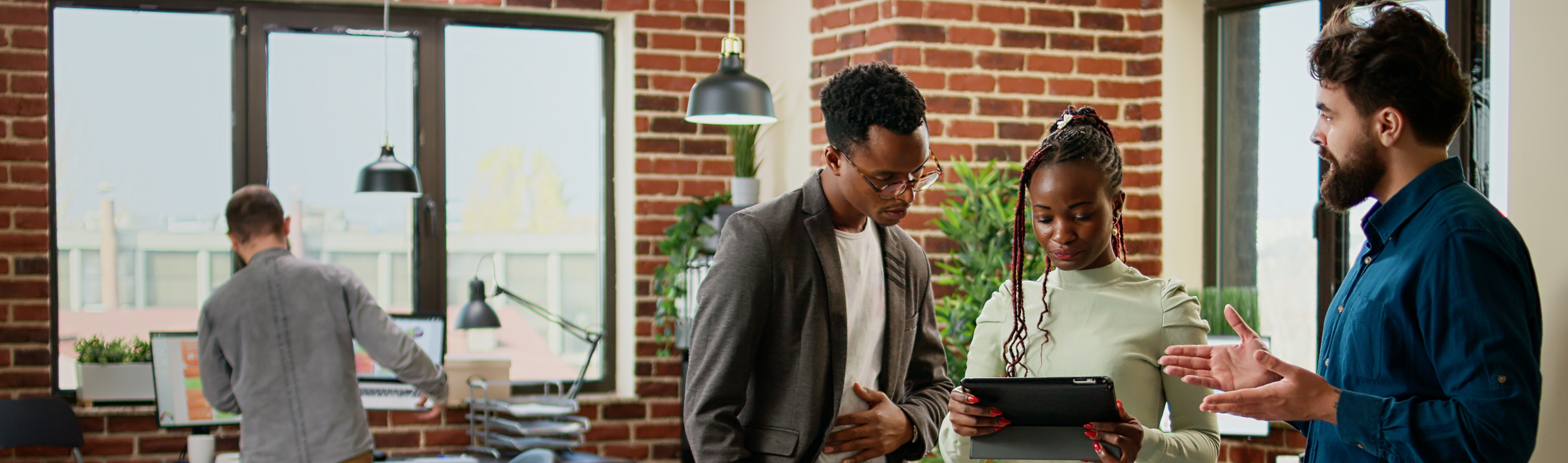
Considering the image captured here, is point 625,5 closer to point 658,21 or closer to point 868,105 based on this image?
point 658,21

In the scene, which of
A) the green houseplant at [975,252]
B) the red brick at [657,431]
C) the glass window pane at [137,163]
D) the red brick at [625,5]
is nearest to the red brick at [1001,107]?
the green houseplant at [975,252]

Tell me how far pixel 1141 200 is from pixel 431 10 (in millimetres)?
2915

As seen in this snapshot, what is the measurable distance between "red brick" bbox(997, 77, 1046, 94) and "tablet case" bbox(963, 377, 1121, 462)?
2349 mm

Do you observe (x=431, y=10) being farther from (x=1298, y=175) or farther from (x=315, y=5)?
(x=1298, y=175)

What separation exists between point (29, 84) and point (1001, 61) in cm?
358

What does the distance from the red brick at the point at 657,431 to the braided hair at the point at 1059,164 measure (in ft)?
9.79

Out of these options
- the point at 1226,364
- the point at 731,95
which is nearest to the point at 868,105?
the point at 1226,364

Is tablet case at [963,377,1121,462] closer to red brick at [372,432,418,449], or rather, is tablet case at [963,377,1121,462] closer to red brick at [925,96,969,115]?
red brick at [925,96,969,115]

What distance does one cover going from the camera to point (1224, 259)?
3680 mm

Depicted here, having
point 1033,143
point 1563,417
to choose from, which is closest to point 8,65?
point 1033,143

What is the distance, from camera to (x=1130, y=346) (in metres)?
1.45

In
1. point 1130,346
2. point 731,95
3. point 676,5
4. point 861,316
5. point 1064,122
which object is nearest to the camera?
point 1130,346

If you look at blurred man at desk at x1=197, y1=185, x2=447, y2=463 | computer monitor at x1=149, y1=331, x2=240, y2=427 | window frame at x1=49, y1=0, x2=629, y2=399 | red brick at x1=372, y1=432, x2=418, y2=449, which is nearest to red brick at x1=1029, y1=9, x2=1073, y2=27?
window frame at x1=49, y1=0, x2=629, y2=399

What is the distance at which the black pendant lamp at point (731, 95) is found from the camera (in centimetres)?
309
